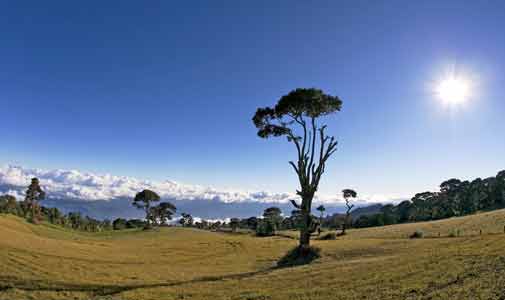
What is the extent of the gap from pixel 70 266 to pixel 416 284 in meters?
24.4

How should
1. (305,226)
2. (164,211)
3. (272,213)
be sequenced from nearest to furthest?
(305,226) < (272,213) < (164,211)

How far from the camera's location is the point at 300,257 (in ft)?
92.7

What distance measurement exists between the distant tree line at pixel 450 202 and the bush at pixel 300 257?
3232 inches

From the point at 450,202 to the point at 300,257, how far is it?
109181 mm

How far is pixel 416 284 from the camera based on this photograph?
1185cm

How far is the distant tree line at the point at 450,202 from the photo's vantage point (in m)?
102

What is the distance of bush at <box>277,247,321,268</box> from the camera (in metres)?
27.2

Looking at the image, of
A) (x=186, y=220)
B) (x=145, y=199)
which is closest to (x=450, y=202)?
(x=145, y=199)

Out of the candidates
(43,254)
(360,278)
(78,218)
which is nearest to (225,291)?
(360,278)

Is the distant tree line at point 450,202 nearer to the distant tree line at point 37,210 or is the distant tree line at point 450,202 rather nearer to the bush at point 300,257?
the bush at point 300,257

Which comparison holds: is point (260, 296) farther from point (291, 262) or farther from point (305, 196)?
point (305, 196)

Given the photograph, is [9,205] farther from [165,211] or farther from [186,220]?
[186,220]

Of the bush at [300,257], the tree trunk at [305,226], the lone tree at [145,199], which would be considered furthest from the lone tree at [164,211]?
the bush at [300,257]

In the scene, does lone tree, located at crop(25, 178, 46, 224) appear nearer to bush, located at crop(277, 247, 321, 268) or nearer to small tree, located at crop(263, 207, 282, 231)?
small tree, located at crop(263, 207, 282, 231)
